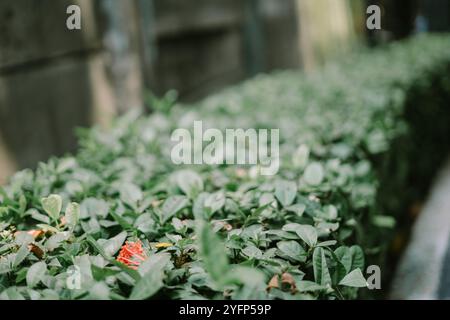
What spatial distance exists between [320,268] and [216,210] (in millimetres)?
532

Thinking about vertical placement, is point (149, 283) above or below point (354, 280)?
above

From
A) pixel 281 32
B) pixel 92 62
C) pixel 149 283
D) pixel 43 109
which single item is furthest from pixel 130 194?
pixel 281 32

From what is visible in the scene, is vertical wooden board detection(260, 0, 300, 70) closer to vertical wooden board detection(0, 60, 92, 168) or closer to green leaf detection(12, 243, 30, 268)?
vertical wooden board detection(0, 60, 92, 168)

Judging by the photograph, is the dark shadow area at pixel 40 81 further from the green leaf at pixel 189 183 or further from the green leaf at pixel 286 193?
the green leaf at pixel 286 193

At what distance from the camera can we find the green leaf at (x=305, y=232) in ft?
5.41

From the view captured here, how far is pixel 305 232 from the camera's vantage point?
168cm

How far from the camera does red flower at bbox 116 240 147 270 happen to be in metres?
1.52

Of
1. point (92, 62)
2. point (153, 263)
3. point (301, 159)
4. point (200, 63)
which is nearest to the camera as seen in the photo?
point (153, 263)

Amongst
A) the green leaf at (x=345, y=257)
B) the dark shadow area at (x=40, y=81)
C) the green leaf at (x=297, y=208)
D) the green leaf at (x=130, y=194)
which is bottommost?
the green leaf at (x=345, y=257)

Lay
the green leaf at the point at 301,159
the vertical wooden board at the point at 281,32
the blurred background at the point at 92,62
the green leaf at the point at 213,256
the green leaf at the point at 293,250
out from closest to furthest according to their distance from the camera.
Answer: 1. the green leaf at the point at 213,256
2. the green leaf at the point at 293,250
3. the green leaf at the point at 301,159
4. the blurred background at the point at 92,62
5. the vertical wooden board at the point at 281,32

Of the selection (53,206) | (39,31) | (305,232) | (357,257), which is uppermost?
(39,31)

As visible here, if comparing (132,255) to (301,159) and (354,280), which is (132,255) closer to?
(354,280)

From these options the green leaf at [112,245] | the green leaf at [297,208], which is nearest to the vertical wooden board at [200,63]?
the green leaf at [297,208]
